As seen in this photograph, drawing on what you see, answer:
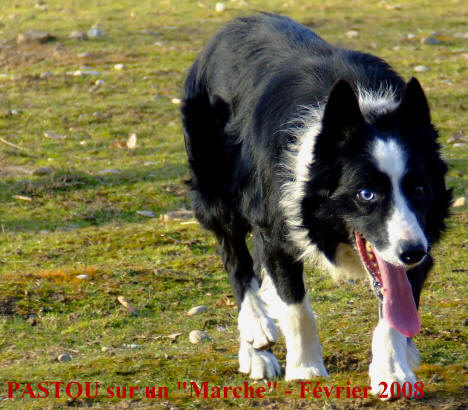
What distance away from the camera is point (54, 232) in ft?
23.8

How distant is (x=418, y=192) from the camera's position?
3.73 meters

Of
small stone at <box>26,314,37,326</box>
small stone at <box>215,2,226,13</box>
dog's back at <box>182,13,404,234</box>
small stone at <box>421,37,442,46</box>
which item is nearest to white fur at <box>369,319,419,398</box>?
dog's back at <box>182,13,404,234</box>

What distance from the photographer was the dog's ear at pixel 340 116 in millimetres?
3750

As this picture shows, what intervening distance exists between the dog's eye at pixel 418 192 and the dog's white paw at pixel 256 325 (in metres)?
1.32

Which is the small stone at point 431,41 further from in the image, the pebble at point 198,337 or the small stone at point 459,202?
the pebble at point 198,337

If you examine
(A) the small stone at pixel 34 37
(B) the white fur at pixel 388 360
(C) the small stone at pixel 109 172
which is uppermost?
(B) the white fur at pixel 388 360

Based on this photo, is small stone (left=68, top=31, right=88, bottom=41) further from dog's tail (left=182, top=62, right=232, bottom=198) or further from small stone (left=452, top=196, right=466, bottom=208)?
dog's tail (left=182, top=62, right=232, bottom=198)

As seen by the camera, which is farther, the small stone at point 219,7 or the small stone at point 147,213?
the small stone at point 219,7

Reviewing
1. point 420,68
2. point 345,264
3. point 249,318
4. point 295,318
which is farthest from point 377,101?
point 420,68

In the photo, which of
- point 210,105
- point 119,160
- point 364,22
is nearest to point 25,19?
point 364,22

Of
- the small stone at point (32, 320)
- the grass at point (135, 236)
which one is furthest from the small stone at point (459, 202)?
the small stone at point (32, 320)

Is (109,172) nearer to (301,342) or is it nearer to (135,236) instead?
(135,236)

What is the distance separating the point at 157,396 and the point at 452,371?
1.49m

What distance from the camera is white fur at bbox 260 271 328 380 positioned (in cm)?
424
